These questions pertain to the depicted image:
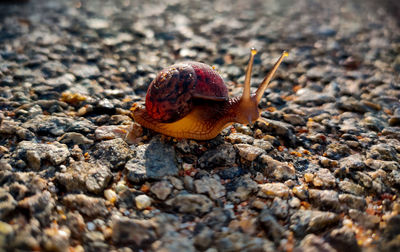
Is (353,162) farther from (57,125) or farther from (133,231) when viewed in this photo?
(57,125)

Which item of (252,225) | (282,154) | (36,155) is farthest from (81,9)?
(252,225)

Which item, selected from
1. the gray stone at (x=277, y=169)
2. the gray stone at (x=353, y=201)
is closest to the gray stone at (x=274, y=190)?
the gray stone at (x=277, y=169)

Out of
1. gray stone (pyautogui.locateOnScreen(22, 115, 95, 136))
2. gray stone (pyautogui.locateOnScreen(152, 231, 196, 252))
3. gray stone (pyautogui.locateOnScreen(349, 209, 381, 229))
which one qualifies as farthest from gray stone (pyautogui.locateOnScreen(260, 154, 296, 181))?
gray stone (pyautogui.locateOnScreen(22, 115, 95, 136))

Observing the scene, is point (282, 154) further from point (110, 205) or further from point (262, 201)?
point (110, 205)

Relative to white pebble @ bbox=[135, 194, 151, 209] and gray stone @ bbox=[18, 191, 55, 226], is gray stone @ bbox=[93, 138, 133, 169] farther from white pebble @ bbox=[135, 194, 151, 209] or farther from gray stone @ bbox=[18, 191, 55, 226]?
gray stone @ bbox=[18, 191, 55, 226]

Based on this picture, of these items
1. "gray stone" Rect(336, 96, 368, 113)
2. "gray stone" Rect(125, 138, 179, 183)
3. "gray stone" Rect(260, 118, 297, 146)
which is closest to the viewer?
"gray stone" Rect(125, 138, 179, 183)

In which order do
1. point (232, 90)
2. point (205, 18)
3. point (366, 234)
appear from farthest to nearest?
point (205, 18), point (232, 90), point (366, 234)
